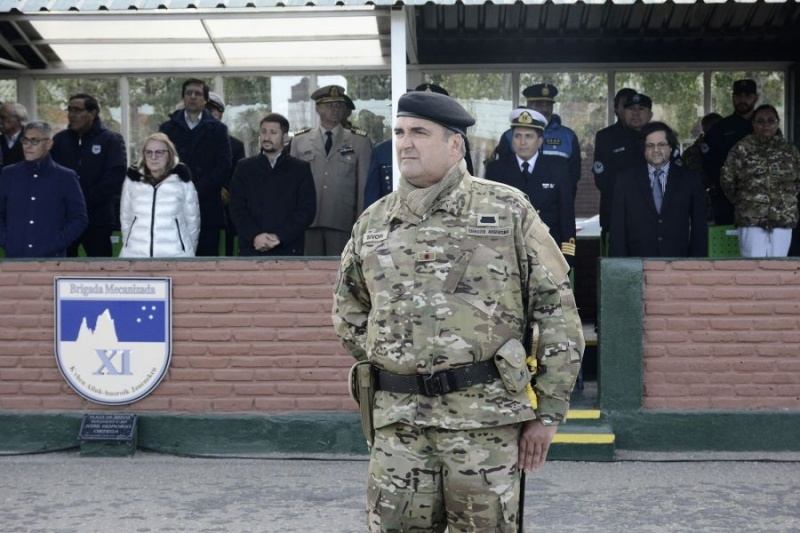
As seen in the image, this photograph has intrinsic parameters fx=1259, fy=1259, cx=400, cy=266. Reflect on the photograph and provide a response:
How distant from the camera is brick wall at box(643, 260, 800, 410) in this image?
7934mm

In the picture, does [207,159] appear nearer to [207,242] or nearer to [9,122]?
[207,242]

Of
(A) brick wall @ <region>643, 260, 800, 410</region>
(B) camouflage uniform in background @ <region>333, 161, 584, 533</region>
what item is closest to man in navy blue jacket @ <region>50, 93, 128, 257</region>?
(A) brick wall @ <region>643, 260, 800, 410</region>

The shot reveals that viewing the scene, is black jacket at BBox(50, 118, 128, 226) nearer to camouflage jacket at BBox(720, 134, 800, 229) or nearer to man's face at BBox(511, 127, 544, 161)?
man's face at BBox(511, 127, 544, 161)

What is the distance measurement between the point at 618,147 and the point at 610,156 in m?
0.09

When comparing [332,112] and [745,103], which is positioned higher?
[745,103]

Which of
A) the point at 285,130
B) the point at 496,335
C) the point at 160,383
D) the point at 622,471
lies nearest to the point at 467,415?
the point at 496,335

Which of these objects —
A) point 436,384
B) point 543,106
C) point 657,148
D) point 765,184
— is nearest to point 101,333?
point 543,106

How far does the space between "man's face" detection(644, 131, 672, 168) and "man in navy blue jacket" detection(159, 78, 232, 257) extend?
3096 mm

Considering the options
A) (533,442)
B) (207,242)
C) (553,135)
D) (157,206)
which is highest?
(553,135)

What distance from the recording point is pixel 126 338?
8078 mm

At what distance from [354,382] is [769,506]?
10.8 ft

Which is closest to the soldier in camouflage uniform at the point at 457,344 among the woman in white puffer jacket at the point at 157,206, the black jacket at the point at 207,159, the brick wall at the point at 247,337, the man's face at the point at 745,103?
the brick wall at the point at 247,337

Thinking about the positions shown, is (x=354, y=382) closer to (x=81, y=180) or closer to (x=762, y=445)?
(x=762, y=445)

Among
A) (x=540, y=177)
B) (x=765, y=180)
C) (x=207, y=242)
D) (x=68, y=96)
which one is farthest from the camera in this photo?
(x=68, y=96)
